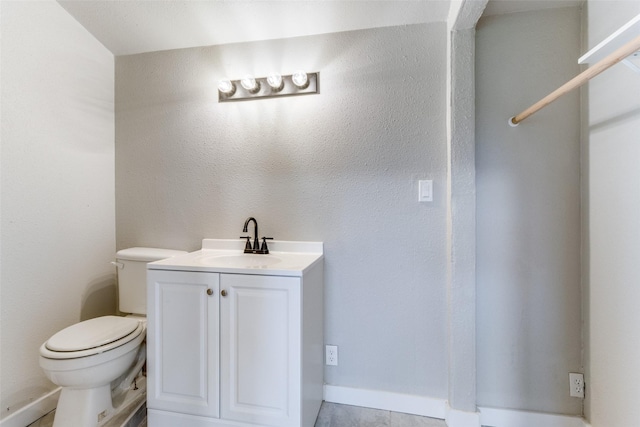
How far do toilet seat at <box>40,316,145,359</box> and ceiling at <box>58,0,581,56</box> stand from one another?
1657 mm

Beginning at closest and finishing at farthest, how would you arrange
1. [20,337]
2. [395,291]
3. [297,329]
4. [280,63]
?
1. [297,329]
2. [20,337]
3. [395,291]
4. [280,63]

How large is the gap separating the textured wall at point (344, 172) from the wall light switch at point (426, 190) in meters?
0.04

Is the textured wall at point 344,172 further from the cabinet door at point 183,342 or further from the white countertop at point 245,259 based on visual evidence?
the cabinet door at point 183,342

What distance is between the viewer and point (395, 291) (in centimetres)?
144

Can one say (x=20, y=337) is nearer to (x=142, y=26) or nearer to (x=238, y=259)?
(x=238, y=259)

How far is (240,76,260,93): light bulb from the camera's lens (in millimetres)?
1495

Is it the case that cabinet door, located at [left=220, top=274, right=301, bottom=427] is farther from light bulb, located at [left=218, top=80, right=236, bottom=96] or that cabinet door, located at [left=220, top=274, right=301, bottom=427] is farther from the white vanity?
light bulb, located at [left=218, top=80, right=236, bottom=96]

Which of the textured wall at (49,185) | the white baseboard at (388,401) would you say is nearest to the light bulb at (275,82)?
the textured wall at (49,185)

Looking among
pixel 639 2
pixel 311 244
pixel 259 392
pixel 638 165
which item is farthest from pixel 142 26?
pixel 638 165

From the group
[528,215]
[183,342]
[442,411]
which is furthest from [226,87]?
[442,411]

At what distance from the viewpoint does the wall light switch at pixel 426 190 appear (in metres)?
1.40

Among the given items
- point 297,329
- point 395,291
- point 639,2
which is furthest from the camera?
point 395,291

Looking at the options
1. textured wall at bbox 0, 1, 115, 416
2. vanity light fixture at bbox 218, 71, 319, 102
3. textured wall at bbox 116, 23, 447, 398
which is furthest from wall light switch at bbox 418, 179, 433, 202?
textured wall at bbox 0, 1, 115, 416

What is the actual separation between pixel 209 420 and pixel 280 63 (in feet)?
6.16
